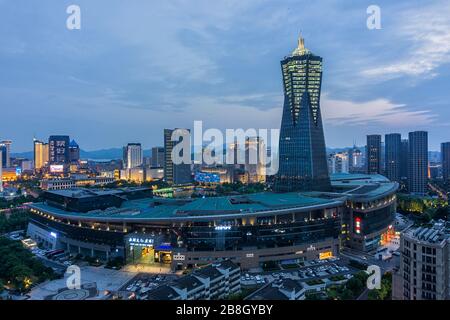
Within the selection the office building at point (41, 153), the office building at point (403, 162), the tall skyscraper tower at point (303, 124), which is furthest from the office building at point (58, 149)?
the office building at point (403, 162)

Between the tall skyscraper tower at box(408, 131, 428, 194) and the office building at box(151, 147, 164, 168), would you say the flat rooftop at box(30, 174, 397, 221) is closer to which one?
the tall skyscraper tower at box(408, 131, 428, 194)

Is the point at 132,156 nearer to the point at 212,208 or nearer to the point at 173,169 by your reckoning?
the point at 173,169

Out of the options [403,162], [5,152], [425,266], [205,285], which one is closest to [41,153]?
[5,152]

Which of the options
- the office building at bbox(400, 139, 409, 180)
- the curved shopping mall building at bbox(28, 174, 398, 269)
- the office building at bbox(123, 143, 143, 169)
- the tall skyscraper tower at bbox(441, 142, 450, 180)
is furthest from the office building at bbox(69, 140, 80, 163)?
the tall skyscraper tower at bbox(441, 142, 450, 180)

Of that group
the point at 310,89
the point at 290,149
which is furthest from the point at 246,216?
the point at 310,89

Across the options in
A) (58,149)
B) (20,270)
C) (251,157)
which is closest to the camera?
(20,270)
